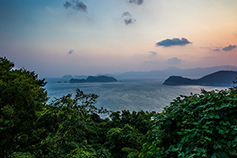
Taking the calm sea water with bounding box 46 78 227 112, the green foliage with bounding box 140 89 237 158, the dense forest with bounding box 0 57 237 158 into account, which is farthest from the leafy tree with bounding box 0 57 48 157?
the green foliage with bounding box 140 89 237 158

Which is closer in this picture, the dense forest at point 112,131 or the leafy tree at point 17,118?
the dense forest at point 112,131

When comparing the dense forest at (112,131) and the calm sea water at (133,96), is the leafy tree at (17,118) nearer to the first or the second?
the dense forest at (112,131)

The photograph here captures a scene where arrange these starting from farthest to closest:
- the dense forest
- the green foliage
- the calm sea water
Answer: the calm sea water < the dense forest < the green foliage

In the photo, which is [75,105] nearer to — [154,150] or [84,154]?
[84,154]

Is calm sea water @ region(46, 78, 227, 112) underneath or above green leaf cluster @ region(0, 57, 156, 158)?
underneath

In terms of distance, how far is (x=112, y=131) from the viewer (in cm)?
624

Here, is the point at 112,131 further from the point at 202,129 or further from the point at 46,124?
the point at 202,129

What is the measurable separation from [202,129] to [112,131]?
196 inches

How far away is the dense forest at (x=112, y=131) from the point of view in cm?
192

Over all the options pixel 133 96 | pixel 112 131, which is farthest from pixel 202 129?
pixel 133 96

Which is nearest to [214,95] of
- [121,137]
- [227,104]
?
[227,104]

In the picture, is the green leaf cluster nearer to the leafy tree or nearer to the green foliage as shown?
the leafy tree

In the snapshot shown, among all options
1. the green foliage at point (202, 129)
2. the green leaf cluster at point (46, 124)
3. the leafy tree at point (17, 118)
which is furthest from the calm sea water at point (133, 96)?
the green foliage at point (202, 129)

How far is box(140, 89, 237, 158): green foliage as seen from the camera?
5.90 ft
